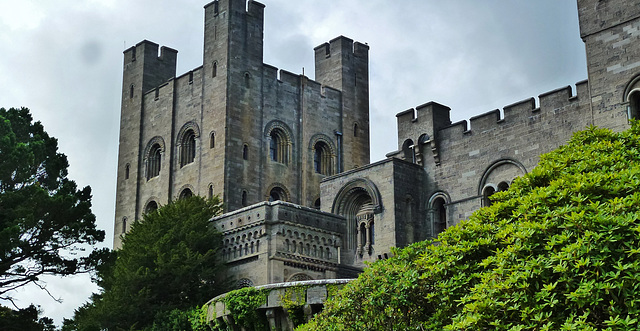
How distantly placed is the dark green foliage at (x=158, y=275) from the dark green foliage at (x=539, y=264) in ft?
43.2

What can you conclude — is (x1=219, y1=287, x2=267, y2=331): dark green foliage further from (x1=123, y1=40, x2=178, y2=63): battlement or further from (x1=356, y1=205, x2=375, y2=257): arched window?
(x1=123, y1=40, x2=178, y2=63): battlement

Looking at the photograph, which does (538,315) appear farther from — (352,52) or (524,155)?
(352,52)

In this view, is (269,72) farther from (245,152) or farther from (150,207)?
(150,207)

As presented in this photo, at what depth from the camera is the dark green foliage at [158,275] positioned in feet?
104

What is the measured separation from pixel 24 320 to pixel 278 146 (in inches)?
676

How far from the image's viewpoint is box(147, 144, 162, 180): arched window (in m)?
46.9

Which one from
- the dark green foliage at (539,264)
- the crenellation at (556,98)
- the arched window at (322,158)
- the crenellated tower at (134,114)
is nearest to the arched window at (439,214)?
the crenellation at (556,98)

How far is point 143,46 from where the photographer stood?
49.6 meters

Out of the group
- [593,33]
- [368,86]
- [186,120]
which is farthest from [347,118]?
[593,33]

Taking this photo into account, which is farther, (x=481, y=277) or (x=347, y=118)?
(x=347, y=118)

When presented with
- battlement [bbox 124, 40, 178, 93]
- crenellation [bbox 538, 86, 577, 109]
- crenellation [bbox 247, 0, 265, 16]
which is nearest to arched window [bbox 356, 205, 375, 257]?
crenellation [bbox 538, 86, 577, 109]

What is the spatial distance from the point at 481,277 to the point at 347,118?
1271 inches

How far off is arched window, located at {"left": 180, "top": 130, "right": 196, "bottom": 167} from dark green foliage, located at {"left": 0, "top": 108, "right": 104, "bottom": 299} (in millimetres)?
11734

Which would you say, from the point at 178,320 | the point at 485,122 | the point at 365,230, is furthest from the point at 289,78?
the point at 178,320
